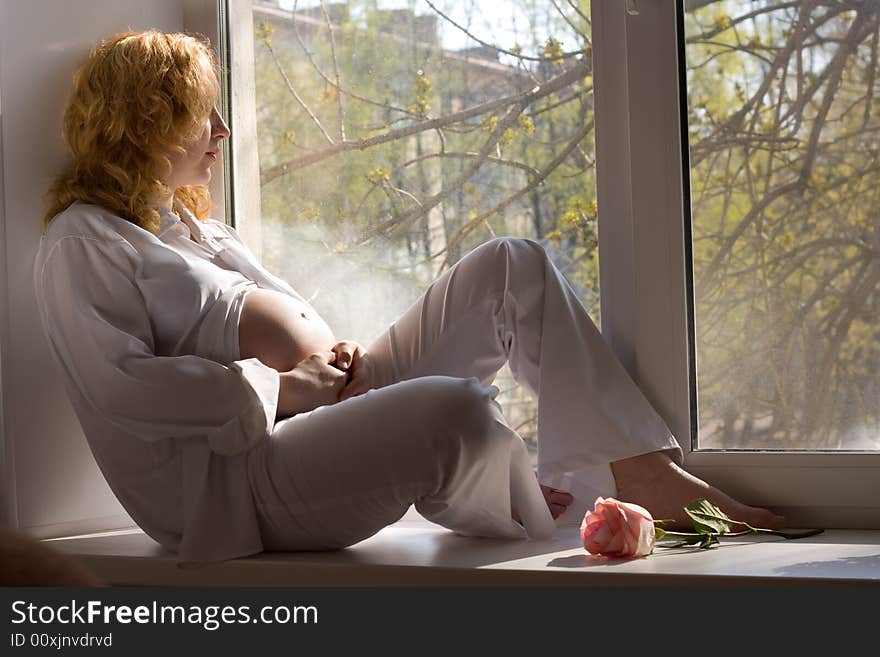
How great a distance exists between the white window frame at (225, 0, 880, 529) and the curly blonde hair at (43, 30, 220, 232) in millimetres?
747

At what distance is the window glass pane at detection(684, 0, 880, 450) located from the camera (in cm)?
171

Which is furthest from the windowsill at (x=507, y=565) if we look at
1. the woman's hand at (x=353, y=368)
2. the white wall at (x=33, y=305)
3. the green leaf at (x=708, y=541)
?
the woman's hand at (x=353, y=368)

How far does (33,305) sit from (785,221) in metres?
1.33

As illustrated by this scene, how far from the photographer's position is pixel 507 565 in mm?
1438

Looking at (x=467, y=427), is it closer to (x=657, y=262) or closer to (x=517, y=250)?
(x=517, y=250)

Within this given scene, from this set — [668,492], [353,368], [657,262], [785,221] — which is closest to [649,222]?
[657,262]

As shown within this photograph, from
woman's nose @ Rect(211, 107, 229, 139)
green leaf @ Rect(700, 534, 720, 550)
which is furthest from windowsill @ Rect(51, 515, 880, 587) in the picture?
woman's nose @ Rect(211, 107, 229, 139)

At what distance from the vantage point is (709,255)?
182cm

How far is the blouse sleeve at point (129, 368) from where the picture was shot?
155 centimetres

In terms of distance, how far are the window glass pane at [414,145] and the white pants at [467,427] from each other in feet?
0.71

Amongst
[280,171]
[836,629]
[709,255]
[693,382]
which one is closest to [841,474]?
[693,382]

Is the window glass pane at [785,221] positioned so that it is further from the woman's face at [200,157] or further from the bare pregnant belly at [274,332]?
the woman's face at [200,157]

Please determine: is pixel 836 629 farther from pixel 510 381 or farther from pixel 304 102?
pixel 304 102

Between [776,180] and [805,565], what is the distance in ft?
2.31
